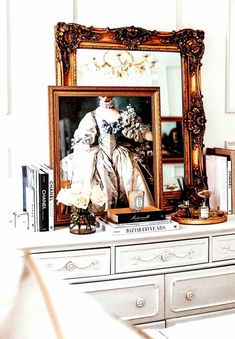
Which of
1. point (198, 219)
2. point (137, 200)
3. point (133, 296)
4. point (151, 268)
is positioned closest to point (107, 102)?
point (137, 200)

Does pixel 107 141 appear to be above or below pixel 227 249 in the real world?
above

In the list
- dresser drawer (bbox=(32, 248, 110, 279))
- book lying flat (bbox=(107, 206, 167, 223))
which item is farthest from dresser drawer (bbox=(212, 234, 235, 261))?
dresser drawer (bbox=(32, 248, 110, 279))

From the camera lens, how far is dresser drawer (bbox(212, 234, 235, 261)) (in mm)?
2521

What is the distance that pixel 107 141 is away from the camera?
8.64ft

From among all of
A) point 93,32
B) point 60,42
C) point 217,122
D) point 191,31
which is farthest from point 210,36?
point 60,42

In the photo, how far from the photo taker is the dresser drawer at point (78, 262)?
7.30ft

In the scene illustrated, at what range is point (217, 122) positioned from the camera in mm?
2967

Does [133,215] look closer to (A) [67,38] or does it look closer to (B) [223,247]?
(B) [223,247]

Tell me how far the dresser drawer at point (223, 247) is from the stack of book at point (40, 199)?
0.81 metres

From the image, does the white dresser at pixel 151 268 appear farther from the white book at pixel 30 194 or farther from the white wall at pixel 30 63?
the white wall at pixel 30 63

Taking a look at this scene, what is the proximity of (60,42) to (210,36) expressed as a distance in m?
0.91

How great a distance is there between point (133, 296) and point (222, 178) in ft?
2.76

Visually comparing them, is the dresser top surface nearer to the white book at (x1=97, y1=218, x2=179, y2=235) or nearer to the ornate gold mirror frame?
the white book at (x1=97, y1=218, x2=179, y2=235)

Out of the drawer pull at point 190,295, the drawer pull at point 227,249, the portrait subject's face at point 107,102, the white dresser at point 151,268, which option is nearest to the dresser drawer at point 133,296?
the white dresser at point 151,268
